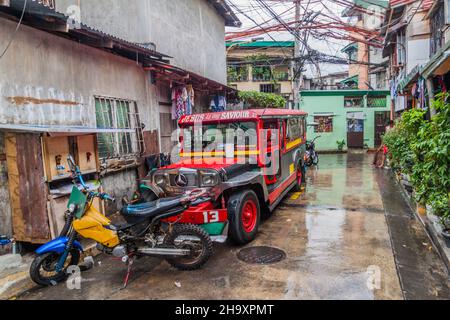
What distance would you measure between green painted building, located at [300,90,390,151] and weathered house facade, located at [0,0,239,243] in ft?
36.8

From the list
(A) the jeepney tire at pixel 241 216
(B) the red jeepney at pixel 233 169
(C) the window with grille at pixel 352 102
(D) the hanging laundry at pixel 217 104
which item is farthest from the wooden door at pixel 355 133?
(A) the jeepney tire at pixel 241 216

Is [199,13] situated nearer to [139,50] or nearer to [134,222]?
[139,50]

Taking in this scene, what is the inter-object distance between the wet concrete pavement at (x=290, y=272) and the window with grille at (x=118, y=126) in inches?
110

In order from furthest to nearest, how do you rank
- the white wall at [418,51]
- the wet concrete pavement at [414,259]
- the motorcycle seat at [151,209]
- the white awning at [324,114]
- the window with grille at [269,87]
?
the window with grille at [269,87]
the white awning at [324,114]
the white wall at [418,51]
the motorcycle seat at [151,209]
the wet concrete pavement at [414,259]

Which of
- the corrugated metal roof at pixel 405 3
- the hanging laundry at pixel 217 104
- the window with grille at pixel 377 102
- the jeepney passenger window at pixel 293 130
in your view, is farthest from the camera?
the window with grille at pixel 377 102

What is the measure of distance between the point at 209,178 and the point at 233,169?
2.08 feet

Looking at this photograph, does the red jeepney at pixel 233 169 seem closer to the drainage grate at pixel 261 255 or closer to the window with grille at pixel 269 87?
the drainage grate at pixel 261 255

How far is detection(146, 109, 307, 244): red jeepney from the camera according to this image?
16.2 feet

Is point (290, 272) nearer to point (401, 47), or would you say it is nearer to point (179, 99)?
point (179, 99)

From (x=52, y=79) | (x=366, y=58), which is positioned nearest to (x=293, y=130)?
(x=52, y=79)

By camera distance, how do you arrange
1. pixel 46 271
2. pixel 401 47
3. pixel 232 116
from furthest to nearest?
pixel 401 47 < pixel 232 116 < pixel 46 271

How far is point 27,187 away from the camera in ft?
15.4

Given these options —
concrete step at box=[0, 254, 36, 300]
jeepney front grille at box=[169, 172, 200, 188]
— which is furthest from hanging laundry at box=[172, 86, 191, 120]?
concrete step at box=[0, 254, 36, 300]

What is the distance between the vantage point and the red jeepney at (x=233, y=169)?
4.94m
